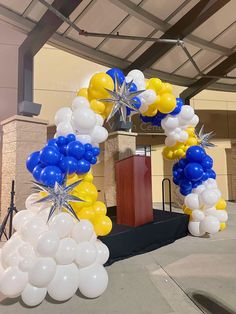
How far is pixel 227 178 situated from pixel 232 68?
15.0 ft

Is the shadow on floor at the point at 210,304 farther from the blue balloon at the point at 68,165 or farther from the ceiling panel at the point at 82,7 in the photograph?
the ceiling panel at the point at 82,7

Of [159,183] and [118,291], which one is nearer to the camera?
[118,291]

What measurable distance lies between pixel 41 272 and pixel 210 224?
130 inches

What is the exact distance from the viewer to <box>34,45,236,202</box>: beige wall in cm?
752

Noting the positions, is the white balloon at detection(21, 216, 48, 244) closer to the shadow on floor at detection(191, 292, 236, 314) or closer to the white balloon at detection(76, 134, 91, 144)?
the white balloon at detection(76, 134, 91, 144)

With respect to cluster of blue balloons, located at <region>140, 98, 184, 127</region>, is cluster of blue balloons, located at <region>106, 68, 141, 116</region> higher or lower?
higher

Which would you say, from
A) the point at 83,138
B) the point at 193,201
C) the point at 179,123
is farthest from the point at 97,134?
the point at 193,201

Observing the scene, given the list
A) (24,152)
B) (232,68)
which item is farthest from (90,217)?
(232,68)

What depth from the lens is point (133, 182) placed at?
4.05m

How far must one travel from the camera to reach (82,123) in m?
3.23

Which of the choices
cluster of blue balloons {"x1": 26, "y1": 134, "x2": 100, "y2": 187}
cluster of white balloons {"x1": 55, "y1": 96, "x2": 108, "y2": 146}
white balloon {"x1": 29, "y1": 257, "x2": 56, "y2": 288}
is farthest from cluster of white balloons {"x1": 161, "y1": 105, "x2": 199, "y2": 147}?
white balloon {"x1": 29, "y1": 257, "x2": 56, "y2": 288}

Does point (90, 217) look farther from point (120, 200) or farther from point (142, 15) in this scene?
point (142, 15)

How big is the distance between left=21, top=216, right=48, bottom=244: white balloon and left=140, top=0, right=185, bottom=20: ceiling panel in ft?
15.7

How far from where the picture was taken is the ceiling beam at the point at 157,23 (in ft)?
16.4
